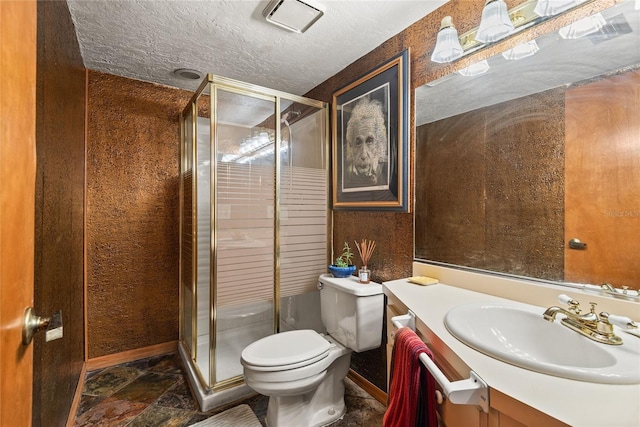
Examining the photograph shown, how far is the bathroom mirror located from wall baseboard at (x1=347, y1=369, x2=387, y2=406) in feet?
3.36

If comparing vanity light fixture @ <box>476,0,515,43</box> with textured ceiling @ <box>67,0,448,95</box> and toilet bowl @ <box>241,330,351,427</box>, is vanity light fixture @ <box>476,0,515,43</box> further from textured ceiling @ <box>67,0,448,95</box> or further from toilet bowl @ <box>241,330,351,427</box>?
toilet bowl @ <box>241,330,351,427</box>

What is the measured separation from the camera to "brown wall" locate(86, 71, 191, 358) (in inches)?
92.2

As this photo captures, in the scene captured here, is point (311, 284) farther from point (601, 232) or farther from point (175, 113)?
point (175, 113)

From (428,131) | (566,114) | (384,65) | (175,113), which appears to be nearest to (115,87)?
(175,113)

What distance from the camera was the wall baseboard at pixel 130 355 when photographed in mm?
2345

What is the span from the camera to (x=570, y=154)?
112 centimetres

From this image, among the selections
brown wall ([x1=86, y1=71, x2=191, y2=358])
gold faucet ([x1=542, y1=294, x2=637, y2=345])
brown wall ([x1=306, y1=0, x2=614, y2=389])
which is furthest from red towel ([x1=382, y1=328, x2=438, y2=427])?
brown wall ([x1=86, y1=71, x2=191, y2=358])

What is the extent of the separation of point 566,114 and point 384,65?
3.64 feet

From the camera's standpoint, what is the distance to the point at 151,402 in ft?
6.33

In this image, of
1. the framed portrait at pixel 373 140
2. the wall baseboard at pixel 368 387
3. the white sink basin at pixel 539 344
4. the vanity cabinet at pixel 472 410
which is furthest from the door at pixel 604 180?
the wall baseboard at pixel 368 387

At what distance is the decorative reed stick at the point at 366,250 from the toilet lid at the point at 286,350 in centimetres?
59

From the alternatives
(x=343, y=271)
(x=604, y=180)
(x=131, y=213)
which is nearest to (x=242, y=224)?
(x=343, y=271)

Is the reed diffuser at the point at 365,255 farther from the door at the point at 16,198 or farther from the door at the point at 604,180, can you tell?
the door at the point at 16,198

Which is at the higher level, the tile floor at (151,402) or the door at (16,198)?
the door at (16,198)
